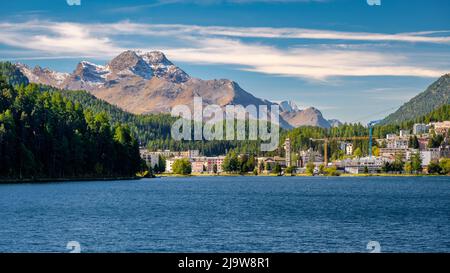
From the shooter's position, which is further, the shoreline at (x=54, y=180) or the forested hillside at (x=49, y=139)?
the forested hillside at (x=49, y=139)

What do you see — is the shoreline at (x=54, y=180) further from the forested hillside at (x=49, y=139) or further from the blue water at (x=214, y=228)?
the blue water at (x=214, y=228)

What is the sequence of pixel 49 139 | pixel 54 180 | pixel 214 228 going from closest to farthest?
1. pixel 214 228
2. pixel 49 139
3. pixel 54 180

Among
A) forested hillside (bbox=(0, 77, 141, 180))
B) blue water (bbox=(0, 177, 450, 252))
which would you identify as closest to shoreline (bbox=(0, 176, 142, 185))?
forested hillside (bbox=(0, 77, 141, 180))

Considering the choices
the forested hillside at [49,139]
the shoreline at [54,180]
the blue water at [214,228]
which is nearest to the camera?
the blue water at [214,228]

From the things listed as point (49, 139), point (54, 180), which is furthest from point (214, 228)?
point (54, 180)

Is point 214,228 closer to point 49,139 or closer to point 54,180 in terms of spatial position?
point 49,139

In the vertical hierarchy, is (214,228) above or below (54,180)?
below

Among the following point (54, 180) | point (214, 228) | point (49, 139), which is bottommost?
point (214, 228)

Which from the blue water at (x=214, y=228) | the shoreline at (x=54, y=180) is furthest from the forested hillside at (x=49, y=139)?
the blue water at (x=214, y=228)
